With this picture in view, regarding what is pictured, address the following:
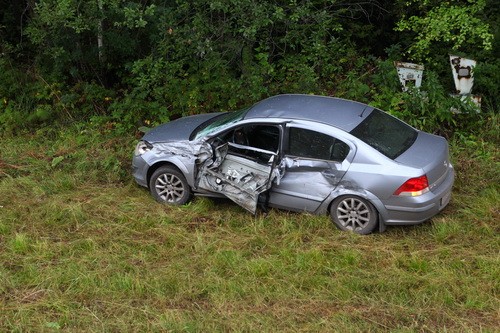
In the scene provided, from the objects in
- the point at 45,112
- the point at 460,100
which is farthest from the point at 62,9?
the point at 460,100

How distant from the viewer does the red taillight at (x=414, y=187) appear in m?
6.75

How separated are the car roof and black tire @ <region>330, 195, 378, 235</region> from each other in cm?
80

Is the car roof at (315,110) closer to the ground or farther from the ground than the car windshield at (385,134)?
farther from the ground

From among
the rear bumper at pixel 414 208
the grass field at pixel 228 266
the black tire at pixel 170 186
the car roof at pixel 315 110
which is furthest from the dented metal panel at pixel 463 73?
the black tire at pixel 170 186

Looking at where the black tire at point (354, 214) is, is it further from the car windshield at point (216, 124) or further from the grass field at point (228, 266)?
the car windshield at point (216, 124)

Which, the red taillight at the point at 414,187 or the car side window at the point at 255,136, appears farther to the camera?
the car side window at the point at 255,136

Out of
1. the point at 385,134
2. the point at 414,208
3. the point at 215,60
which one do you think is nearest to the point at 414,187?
the point at 414,208

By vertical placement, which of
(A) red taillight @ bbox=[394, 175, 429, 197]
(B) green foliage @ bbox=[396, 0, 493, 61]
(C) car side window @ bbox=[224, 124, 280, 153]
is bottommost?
(A) red taillight @ bbox=[394, 175, 429, 197]

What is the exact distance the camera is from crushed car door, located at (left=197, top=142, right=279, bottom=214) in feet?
23.9

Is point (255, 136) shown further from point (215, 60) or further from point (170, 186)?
point (215, 60)

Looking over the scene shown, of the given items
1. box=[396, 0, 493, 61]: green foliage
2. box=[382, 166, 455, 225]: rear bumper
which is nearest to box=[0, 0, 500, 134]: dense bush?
box=[396, 0, 493, 61]: green foliage

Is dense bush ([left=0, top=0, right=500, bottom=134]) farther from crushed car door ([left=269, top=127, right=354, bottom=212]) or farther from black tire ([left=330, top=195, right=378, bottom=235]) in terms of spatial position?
black tire ([left=330, top=195, right=378, bottom=235])

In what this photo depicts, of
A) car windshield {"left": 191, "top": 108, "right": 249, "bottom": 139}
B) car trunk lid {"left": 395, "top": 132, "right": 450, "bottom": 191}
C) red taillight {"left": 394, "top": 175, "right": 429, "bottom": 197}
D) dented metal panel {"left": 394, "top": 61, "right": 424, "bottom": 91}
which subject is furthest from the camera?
dented metal panel {"left": 394, "top": 61, "right": 424, "bottom": 91}

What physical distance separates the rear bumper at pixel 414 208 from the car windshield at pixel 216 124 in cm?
207
